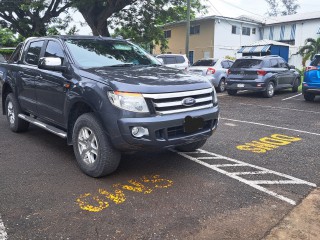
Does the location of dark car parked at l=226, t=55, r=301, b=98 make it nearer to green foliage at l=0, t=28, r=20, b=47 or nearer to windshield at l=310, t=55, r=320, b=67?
windshield at l=310, t=55, r=320, b=67

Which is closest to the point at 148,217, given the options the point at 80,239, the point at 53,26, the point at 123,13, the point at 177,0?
the point at 80,239

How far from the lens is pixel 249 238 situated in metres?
2.94

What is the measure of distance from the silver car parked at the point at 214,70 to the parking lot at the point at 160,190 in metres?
8.45

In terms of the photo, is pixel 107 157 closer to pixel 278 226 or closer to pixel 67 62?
pixel 67 62

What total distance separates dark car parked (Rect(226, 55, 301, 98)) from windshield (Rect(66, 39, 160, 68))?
26.8 ft

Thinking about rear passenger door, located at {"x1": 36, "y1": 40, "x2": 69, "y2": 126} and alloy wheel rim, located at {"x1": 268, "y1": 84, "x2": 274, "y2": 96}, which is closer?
rear passenger door, located at {"x1": 36, "y1": 40, "x2": 69, "y2": 126}

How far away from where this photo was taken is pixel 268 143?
6.16 metres

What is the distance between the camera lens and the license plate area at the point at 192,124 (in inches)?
158

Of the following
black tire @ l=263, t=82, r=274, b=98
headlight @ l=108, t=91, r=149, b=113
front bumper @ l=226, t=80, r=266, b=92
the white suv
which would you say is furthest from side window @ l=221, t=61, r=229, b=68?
headlight @ l=108, t=91, r=149, b=113

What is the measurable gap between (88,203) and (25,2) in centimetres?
2070

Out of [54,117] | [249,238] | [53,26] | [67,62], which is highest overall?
[53,26]

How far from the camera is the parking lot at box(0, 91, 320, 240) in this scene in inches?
Answer: 121

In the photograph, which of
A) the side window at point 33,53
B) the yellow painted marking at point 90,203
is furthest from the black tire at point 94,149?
the side window at point 33,53

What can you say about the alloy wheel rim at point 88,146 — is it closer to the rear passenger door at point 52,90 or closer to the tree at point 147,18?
the rear passenger door at point 52,90
